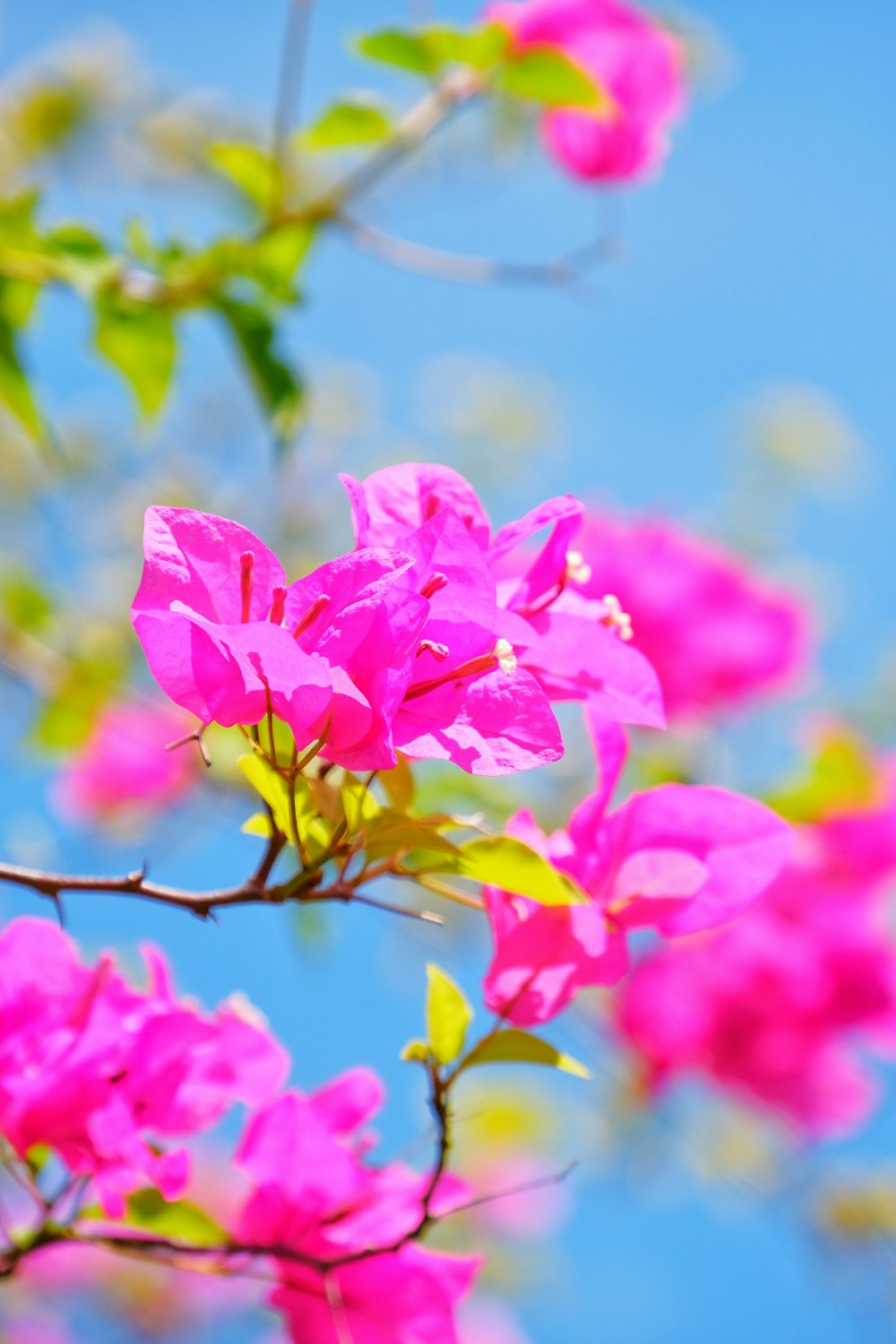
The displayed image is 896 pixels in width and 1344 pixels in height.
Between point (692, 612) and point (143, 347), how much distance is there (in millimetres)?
728

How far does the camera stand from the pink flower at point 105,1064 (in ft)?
1.70

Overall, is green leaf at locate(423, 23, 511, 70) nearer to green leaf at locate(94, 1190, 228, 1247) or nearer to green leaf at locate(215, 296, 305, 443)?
green leaf at locate(215, 296, 305, 443)

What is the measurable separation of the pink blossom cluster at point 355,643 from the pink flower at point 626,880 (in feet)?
0.28

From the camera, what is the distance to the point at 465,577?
1.42 feet

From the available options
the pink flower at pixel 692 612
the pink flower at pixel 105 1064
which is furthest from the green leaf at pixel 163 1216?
the pink flower at pixel 692 612

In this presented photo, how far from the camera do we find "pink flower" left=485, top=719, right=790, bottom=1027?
0.51m

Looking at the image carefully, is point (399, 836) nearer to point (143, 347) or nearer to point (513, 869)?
point (513, 869)

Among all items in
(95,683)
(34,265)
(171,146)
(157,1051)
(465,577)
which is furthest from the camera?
(171,146)

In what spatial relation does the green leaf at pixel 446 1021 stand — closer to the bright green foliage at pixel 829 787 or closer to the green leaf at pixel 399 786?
the green leaf at pixel 399 786

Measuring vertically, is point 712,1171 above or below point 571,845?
below

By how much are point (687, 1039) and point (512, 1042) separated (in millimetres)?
1239

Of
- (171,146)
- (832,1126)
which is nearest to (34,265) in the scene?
(832,1126)

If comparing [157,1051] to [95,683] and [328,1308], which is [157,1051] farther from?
[95,683]

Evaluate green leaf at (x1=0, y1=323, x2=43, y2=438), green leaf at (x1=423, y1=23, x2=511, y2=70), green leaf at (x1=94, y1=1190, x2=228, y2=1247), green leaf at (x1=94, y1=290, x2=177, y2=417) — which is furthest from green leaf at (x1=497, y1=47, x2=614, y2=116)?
green leaf at (x1=94, y1=1190, x2=228, y2=1247)
